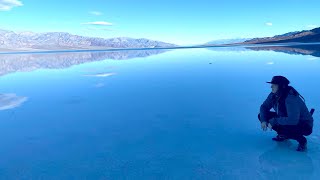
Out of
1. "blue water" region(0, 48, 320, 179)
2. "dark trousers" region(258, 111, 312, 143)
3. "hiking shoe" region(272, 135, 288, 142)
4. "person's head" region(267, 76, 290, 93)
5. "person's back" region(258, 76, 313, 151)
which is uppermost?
"person's head" region(267, 76, 290, 93)

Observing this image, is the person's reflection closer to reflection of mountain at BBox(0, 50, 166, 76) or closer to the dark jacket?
the dark jacket

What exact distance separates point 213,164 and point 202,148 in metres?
0.54

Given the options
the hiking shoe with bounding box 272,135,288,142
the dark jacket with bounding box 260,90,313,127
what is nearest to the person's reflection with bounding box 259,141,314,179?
the hiking shoe with bounding box 272,135,288,142

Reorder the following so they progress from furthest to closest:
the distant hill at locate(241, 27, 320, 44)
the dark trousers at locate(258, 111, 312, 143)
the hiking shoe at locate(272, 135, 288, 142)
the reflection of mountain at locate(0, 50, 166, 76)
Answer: the distant hill at locate(241, 27, 320, 44)
the reflection of mountain at locate(0, 50, 166, 76)
the hiking shoe at locate(272, 135, 288, 142)
the dark trousers at locate(258, 111, 312, 143)

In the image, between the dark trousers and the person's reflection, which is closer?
the person's reflection

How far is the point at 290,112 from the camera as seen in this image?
3766 mm

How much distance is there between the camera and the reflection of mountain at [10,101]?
7.77 metres

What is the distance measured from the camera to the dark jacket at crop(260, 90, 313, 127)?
3.72 meters

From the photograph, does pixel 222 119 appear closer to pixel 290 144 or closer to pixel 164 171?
pixel 290 144

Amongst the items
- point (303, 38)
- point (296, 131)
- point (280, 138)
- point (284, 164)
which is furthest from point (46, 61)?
point (303, 38)

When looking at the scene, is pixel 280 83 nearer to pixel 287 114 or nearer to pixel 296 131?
pixel 287 114

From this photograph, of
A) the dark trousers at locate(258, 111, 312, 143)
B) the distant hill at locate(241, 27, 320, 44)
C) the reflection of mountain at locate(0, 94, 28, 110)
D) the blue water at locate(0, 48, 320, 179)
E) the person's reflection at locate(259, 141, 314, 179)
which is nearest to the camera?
the person's reflection at locate(259, 141, 314, 179)

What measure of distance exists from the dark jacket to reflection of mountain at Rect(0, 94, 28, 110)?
6021mm

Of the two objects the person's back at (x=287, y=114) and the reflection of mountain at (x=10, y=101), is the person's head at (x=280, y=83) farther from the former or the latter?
the reflection of mountain at (x=10, y=101)
